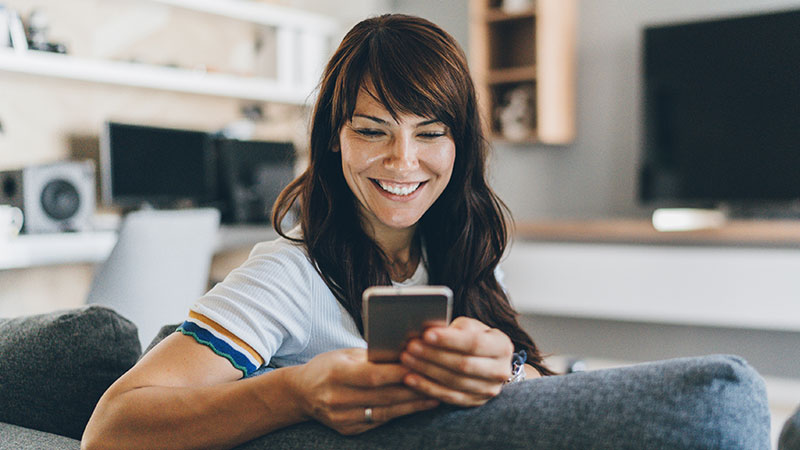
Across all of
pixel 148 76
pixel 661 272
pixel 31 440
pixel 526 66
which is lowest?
pixel 661 272

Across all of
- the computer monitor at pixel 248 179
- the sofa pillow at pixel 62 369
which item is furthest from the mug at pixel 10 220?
the sofa pillow at pixel 62 369

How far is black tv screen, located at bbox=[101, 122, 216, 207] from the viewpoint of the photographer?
328 centimetres

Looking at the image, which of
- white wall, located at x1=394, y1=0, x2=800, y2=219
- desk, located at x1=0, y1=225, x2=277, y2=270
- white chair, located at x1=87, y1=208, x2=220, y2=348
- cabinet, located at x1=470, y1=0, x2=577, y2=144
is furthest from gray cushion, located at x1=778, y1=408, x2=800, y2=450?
white wall, located at x1=394, y1=0, x2=800, y2=219

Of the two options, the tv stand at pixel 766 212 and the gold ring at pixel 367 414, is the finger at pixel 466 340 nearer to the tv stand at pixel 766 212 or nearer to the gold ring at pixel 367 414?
the gold ring at pixel 367 414

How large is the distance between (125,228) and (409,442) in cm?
181

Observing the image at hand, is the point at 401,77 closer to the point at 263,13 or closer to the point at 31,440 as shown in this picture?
the point at 31,440

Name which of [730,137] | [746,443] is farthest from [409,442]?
[730,137]

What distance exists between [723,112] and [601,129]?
2.13 ft

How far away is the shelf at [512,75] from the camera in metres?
3.75

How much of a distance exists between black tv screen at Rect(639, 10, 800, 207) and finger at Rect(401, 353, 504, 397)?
3082 millimetres

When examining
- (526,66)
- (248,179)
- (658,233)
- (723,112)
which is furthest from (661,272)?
(248,179)

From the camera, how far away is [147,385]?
28.7 inches

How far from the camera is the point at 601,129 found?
152 inches

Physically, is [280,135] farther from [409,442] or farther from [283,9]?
[409,442]
